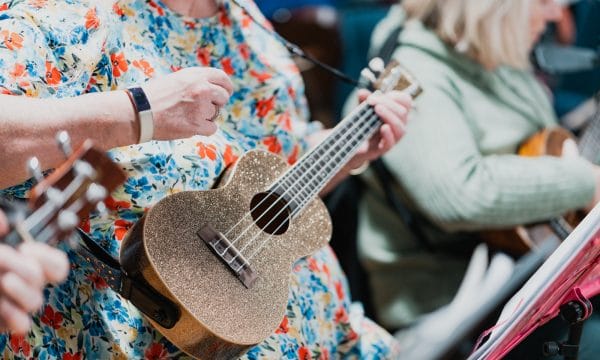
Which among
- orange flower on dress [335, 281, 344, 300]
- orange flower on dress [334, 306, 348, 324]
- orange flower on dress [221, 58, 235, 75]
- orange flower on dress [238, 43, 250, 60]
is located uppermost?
orange flower on dress [238, 43, 250, 60]

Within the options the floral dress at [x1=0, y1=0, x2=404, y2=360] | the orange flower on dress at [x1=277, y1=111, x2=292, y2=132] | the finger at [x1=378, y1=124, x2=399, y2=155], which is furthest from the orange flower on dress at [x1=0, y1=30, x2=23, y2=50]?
the finger at [x1=378, y1=124, x2=399, y2=155]

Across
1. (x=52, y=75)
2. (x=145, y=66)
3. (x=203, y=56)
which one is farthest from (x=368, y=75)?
(x=52, y=75)

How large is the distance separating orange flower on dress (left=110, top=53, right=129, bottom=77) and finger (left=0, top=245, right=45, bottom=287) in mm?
357

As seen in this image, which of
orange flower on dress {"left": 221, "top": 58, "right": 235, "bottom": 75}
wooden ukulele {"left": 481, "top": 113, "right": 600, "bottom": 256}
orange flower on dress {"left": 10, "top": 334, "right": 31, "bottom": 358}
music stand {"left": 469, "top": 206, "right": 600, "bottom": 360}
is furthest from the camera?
wooden ukulele {"left": 481, "top": 113, "right": 600, "bottom": 256}

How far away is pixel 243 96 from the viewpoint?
44.5 inches

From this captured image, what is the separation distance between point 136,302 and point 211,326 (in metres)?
0.08

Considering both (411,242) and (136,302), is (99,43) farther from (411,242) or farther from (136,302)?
(411,242)

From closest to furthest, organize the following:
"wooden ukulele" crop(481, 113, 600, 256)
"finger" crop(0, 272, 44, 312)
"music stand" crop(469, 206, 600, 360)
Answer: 1. "finger" crop(0, 272, 44, 312)
2. "music stand" crop(469, 206, 600, 360)
3. "wooden ukulele" crop(481, 113, 600, 256)

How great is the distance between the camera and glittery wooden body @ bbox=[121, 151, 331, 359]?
831 mm

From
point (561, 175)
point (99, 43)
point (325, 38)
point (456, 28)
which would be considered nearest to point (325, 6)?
point (325, 38)

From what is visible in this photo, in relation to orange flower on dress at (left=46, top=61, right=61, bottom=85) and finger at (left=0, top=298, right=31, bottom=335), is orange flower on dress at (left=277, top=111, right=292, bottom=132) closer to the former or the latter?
orange flower on dress at (left=46, top=61, right=61, bottom=85)

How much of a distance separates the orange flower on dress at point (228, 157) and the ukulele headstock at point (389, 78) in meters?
0.26

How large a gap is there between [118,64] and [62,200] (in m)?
0.33

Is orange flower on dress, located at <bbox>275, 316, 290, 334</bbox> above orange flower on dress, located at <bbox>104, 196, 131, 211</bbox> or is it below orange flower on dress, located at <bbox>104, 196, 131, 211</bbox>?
below
